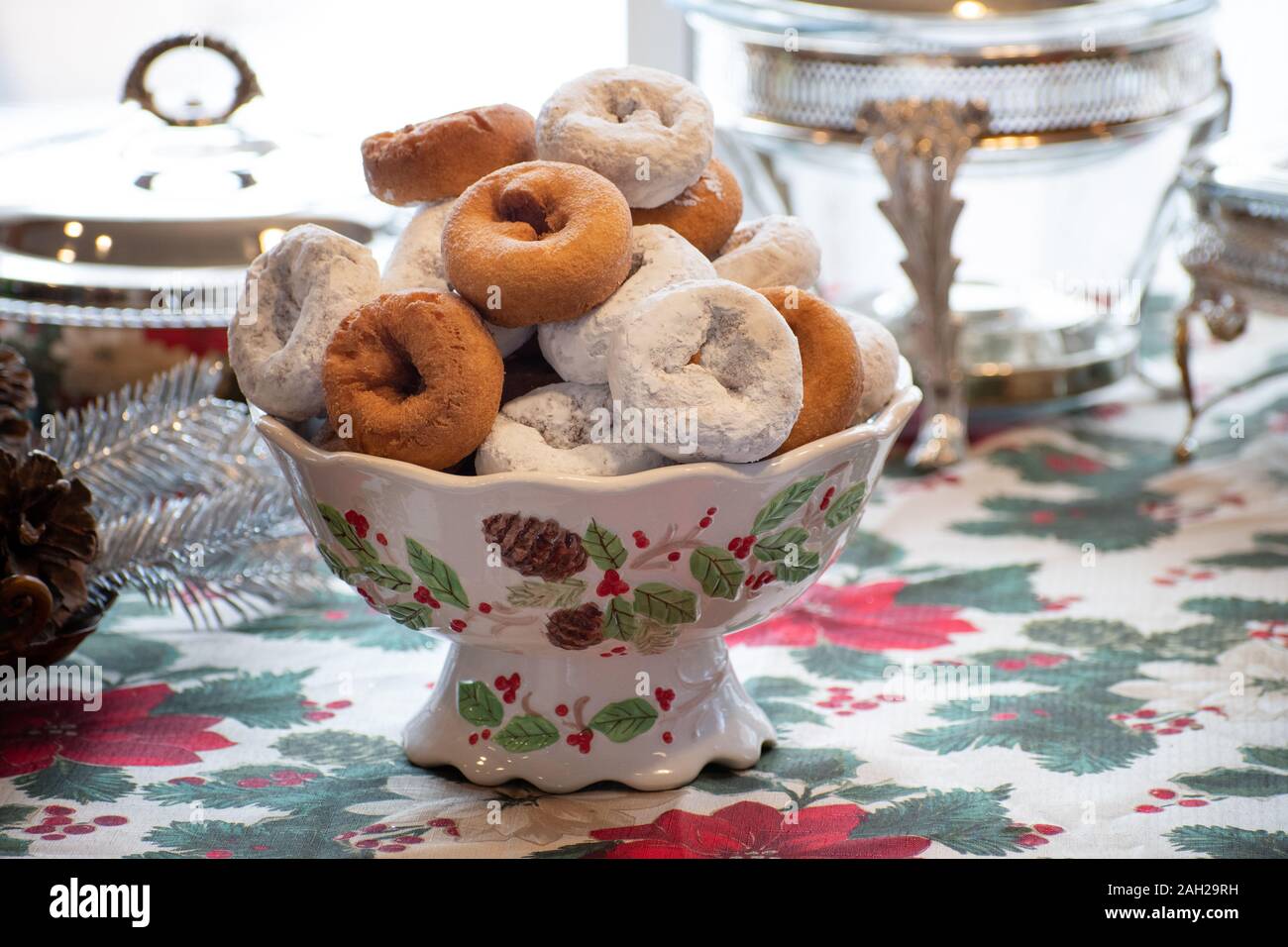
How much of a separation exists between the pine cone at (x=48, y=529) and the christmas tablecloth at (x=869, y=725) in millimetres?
84

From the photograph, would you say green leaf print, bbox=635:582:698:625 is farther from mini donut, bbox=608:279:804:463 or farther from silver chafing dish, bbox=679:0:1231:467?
silver chafing dish, bbox=679:0:1231:467

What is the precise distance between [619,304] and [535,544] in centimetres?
10

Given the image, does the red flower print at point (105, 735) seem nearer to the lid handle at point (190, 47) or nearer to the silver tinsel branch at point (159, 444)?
the silver tinsel branch at point (159, 444)

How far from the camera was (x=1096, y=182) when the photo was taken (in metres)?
1.78

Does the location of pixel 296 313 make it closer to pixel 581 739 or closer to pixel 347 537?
pixel 347 537

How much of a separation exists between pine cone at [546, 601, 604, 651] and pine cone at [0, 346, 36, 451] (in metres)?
0.31

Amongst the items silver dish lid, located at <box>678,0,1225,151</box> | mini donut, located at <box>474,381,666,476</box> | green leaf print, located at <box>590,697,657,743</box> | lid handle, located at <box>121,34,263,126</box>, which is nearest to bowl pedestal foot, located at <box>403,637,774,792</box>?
green leaf print, located at <box>590,697,657,743</box>

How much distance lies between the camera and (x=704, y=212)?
24.7 inches

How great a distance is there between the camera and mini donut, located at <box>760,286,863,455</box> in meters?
0.58

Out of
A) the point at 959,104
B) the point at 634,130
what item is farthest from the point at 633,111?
the point at 959,104

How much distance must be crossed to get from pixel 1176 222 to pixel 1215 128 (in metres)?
0.13

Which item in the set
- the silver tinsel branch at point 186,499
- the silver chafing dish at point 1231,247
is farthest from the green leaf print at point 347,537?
the silver chafing dish at point 1231,247
